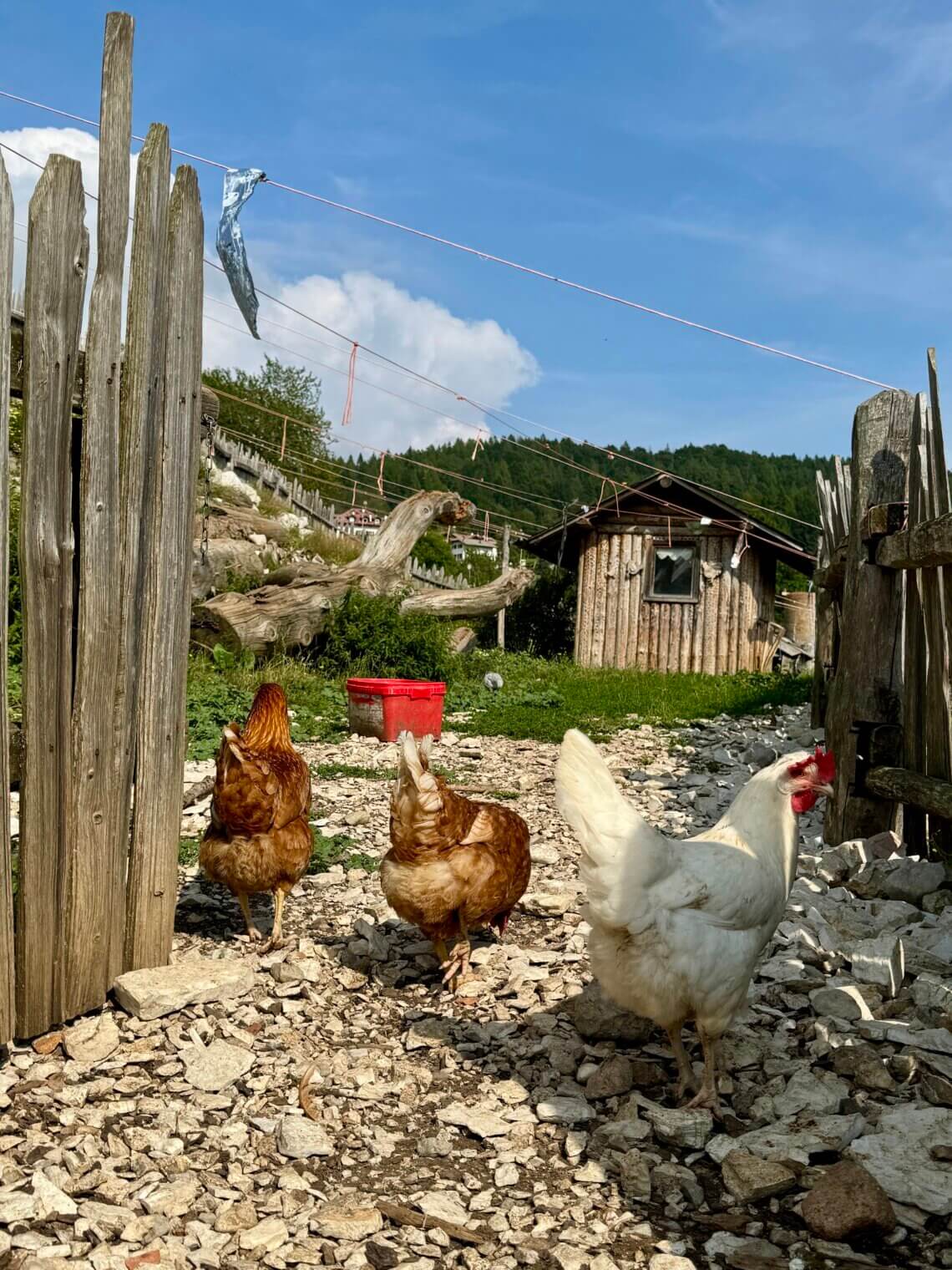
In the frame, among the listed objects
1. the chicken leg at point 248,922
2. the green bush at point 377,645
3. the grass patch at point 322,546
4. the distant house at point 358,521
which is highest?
the distant house at point 358,521

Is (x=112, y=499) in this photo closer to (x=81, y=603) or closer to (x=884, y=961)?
(x=81, y=603)

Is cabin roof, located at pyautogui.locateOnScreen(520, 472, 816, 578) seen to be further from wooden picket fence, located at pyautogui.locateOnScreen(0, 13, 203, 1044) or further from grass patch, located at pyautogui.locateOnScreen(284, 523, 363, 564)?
wooden picket fence, located at pyautogui.locateOnScreen(0, 13, 203, 1044)

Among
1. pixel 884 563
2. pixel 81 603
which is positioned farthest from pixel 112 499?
pixel 884 563

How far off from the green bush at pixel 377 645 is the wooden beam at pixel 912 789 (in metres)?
8.83

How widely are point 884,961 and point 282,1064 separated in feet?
7.74

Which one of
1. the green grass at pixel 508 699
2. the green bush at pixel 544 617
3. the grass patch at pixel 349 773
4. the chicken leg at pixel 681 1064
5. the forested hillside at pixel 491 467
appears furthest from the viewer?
the forested hillside at pixel 491 467

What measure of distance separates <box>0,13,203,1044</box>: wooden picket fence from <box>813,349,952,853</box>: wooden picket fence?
327 centimetres

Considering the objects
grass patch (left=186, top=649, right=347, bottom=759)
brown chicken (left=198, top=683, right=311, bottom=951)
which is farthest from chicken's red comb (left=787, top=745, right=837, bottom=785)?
grass patch (left=186, top=649, right=347, bottom=759)

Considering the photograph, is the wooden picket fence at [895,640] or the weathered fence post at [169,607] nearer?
the weathered fence post at [169,607]

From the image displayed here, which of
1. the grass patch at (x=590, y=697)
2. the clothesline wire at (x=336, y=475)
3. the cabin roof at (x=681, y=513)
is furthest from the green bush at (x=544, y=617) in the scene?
the grass patch at (x=590, y=697)

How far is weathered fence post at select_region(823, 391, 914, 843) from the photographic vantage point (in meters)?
5.27

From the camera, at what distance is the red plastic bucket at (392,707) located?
380 inches

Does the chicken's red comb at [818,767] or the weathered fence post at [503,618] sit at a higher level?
the weathered fence post at [503,618]

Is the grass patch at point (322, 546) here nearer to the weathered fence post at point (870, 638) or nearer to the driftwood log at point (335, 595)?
the driftwood log at point (335, 595)
